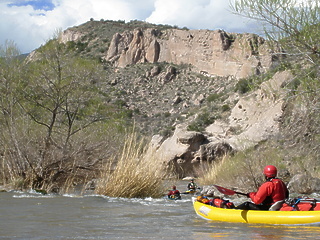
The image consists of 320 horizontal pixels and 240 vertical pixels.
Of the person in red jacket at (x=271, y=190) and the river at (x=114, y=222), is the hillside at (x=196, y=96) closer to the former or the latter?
the person in red jacket at (x=271, y=190)

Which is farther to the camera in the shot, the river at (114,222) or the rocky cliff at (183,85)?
the rocky cliff at (183,85)

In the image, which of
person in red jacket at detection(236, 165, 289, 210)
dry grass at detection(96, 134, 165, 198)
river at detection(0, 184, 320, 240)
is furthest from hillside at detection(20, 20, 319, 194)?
river at detection(0, 184, 320, 240)

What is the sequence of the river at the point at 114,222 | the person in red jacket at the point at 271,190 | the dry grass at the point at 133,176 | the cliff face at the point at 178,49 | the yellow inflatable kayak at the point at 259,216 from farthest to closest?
the cliff face at the point at 178,49 < the dry grass at the point at 133,176 < the person in red jacket at the point at 271,190 < the yellow inflatable kayak at the point at 259,216 < the river at the point at 114,222

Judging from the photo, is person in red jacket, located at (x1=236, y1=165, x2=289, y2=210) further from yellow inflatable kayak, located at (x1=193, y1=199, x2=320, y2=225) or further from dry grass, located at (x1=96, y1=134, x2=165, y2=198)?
dry grass, located at (x1=96, y1=134, x2=165, y2=198)

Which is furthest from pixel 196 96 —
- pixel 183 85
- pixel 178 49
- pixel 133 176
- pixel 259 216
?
pixel 259 216

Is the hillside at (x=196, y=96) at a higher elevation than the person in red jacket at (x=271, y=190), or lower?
higher

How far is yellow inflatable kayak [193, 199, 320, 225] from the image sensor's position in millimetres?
7266

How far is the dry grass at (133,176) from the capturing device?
1062 centimetres

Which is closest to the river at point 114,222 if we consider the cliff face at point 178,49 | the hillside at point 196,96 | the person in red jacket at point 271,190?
the person in red jacket at point 271,190

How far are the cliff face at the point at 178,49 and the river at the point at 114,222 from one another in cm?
4090

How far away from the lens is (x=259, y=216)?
7656mm

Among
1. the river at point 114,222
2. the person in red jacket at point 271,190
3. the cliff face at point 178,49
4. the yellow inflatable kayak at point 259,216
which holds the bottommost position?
the river at point 114,222

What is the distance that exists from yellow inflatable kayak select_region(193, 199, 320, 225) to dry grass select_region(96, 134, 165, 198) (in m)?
2.45

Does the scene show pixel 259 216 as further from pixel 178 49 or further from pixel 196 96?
pixel 178 49
